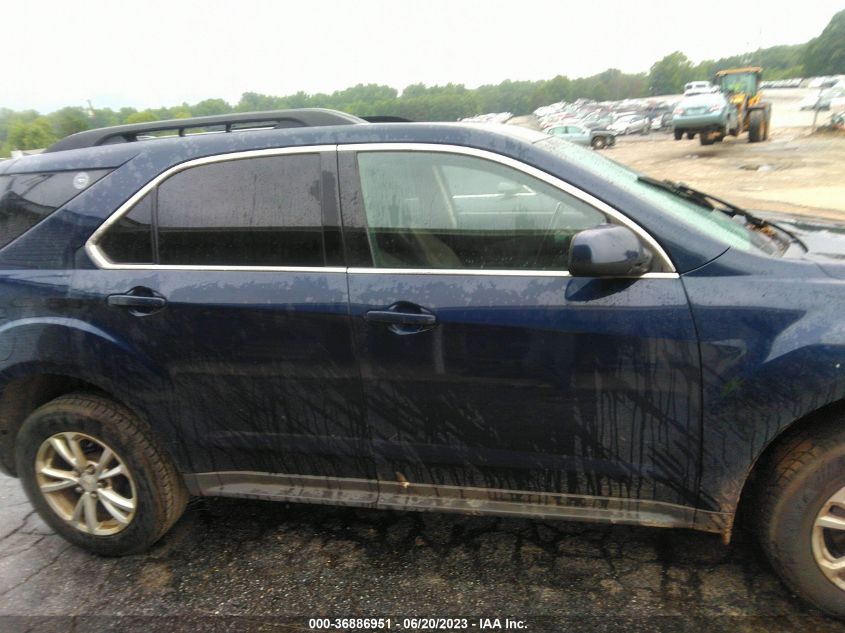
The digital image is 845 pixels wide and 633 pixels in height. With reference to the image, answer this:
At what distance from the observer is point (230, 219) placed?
2.52 metres

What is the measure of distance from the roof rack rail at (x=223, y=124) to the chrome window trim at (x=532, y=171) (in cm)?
37

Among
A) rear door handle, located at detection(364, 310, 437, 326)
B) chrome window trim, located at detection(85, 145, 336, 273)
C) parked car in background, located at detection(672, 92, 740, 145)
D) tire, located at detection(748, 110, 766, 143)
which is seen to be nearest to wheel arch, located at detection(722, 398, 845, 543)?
rear door handle, located at detection(364, 310, 437, 326)

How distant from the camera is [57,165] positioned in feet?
9.10

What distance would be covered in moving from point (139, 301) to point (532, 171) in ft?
5.33

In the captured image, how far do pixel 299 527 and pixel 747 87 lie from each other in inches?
1281

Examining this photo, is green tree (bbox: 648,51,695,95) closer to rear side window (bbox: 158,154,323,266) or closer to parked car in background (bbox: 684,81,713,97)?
parked car in background (bbox: 684,81,713,97)

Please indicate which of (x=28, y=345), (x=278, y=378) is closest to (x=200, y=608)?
(x=278, y=378)

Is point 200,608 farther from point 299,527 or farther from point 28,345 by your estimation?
point 28,345

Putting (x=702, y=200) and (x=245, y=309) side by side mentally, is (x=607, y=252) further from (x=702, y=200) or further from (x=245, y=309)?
(x=245, y=309)

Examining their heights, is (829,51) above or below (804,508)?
above

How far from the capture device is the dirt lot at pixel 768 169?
11.4 m

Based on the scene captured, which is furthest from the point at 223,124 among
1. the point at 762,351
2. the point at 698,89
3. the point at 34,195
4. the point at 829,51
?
the point at 829,51

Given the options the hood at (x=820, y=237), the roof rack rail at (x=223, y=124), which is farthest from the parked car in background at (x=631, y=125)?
the roof rack rail at (x=223, y=124)

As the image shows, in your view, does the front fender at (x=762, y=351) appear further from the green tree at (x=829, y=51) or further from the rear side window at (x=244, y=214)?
the green tree at (x=829, y=51)
